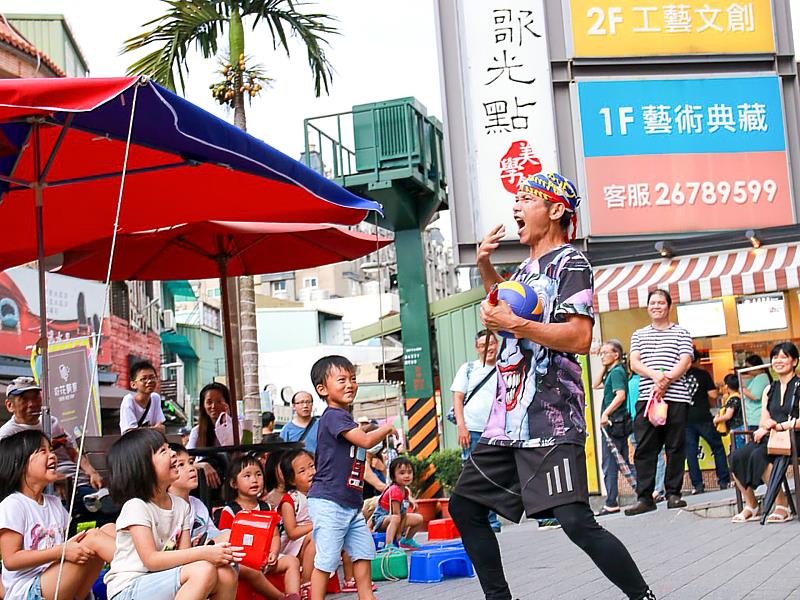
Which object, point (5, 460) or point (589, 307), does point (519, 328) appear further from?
point (5, 460)

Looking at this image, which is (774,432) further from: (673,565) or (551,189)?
(551,189)

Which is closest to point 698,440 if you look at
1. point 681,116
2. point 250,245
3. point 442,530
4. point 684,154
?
point 684,154

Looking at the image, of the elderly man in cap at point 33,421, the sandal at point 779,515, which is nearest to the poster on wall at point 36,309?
the elderly man in cap at point 33,421

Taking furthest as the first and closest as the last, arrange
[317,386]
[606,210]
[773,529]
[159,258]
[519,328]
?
[606,210], [159,258], [773,529], [317,386], [519,328]

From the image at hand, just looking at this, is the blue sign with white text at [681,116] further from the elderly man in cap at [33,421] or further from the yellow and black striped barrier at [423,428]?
the elderly man in cap at [33,421]

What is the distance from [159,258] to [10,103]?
495cm

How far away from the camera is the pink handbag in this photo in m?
8.88

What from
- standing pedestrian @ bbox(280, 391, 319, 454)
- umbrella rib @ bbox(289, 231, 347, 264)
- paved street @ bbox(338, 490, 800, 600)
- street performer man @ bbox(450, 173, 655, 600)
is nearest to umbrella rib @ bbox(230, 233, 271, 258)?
umbrella rib @ bbox(289, 231, 347, 264)

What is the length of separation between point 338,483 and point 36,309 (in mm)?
19492

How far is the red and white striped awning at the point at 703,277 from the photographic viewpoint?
13266mm

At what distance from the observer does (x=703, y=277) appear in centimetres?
1364

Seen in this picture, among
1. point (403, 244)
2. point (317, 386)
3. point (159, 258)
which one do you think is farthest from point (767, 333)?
point (317, 386)

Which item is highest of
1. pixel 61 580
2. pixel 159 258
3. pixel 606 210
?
pixel 606 210

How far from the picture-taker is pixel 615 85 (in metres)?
15.8
